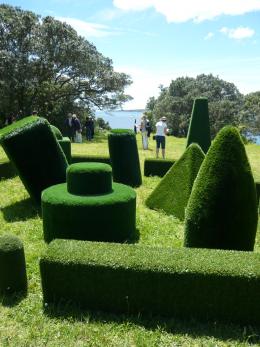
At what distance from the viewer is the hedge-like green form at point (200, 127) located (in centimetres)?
1433

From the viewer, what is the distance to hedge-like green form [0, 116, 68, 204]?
28.8 ft

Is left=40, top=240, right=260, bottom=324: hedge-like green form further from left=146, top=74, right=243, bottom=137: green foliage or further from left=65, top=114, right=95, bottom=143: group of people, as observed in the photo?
left=146, top=74, right=243, bottom=137: green foliage

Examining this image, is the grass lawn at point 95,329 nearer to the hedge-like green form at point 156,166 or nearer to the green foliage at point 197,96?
the hedge-like green form at point 156,166

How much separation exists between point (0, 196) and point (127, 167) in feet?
13.3

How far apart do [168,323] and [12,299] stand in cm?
234

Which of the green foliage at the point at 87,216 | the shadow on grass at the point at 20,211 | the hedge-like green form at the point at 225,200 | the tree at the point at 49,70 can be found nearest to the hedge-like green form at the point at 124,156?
the shadow on grass at the point at 20,211

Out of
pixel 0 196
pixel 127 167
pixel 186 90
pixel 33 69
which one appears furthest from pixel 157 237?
pixel 186 90

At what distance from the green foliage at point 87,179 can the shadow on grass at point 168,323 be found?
2799 millimetres

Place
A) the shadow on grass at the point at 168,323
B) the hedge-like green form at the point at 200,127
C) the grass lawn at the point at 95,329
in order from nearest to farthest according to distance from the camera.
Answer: the grass lawn at the point at 95,329 → the shadow on grass at the point at 168,323 → the hedge-like green form at the point at 200,127

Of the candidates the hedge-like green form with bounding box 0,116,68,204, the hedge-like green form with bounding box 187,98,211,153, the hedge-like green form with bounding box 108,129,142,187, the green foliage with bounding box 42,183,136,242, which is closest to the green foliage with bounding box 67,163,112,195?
the green foliage with bounding box 42,183,136,242

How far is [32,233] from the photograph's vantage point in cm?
791

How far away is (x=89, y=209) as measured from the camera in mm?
6930

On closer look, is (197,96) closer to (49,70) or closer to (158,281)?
(49,70)

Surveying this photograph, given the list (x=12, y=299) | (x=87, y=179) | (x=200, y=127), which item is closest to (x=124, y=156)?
(x=200, y=127)
